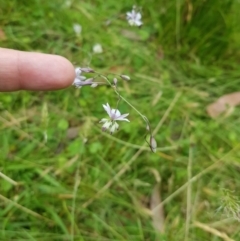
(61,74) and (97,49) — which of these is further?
(97,49)

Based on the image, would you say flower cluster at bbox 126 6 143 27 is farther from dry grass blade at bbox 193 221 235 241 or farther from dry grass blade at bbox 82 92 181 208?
dry grass blade at bbox 193 221 235 241

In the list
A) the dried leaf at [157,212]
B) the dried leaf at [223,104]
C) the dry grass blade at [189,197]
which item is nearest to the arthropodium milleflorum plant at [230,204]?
the dry grass blade at [189,197]

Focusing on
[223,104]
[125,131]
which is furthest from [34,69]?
[223,104]

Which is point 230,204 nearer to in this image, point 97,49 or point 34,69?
point 34,69

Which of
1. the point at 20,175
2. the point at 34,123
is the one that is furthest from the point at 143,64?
the point at 20,175

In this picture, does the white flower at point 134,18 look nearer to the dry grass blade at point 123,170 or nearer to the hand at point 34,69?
the dry grass blade at point 123,170

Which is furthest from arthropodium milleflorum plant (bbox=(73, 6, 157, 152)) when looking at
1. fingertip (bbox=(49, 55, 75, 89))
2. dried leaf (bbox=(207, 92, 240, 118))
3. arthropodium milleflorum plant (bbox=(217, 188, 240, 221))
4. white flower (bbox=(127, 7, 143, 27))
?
dried leaf (bbox=(207, 92, 240, 118))
